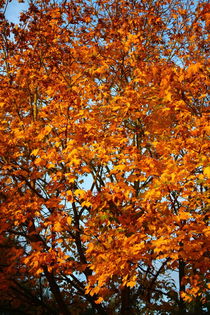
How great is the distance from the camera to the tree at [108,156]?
6.62m

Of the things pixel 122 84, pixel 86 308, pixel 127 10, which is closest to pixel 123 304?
pixel 86 308

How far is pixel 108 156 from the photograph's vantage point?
283 inches

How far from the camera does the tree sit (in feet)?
21.7

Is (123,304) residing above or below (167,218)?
below

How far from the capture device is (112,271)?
596cm

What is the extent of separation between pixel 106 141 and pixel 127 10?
17.7 ft

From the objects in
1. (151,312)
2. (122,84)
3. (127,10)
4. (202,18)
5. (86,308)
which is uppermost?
(127,10)

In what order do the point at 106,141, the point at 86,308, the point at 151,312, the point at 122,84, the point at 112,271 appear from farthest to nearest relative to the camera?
the point at 86,308 → the point at 122,84 → the point at 151,312 → the point at 106,141 → the point at 112,271

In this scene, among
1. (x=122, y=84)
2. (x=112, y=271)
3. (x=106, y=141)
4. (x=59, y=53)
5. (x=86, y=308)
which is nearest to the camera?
(x=112, y=271)

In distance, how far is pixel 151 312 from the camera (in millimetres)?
8352

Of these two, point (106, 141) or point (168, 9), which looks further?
point (168, 9)

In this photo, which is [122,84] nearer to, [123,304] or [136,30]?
[136,30]

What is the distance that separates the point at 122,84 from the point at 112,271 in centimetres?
589

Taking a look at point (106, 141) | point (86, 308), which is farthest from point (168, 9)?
point (86, 308)
